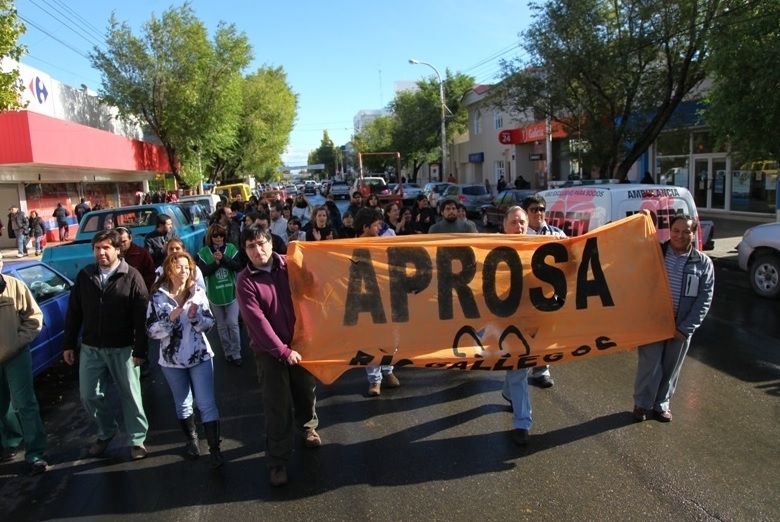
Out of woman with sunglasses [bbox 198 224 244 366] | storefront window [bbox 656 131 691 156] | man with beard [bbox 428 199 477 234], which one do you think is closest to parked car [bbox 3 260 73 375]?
woman with sunglasses [bbox 198 224 244 366]

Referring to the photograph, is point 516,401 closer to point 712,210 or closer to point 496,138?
point 712,210

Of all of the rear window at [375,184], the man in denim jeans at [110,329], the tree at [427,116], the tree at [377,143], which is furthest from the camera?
the tree at [377,143]

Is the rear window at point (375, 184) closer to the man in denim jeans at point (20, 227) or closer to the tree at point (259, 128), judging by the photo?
the tree at point (259, 128)

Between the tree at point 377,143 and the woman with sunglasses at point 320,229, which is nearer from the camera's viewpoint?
the woman with sunglasses at point 320,229

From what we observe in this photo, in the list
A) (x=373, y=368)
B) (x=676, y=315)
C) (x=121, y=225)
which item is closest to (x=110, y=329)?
(x=373, y=368)

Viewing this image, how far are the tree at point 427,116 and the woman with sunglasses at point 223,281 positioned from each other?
131ft

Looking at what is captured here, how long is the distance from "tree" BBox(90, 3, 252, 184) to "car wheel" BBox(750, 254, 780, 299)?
23606mm

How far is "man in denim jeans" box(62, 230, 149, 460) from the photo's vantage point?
174 inches

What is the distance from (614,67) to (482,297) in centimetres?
1528

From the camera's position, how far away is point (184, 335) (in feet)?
14.2

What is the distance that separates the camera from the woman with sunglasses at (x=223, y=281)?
645cm

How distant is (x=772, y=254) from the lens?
9.08 metres

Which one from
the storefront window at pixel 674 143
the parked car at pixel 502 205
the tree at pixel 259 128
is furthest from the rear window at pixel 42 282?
the tree at pixel 259 128

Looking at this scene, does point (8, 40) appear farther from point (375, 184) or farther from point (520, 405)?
point (375, 184)
